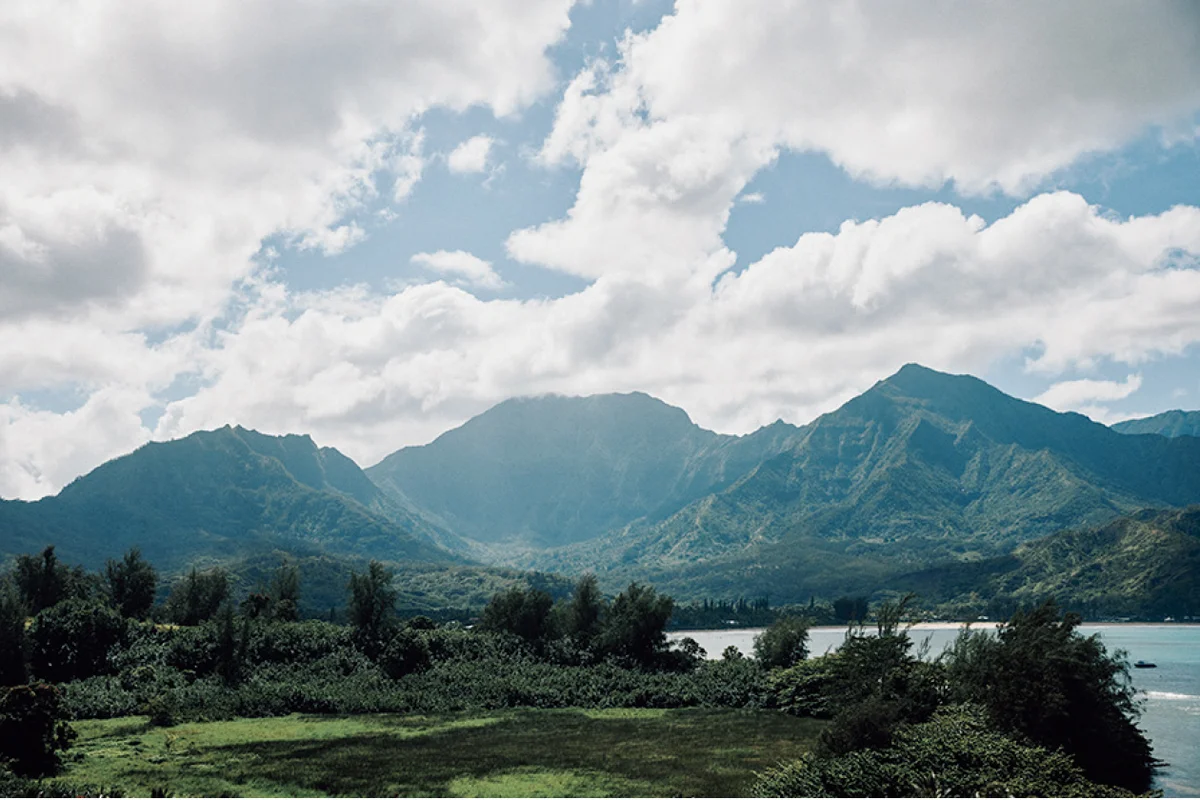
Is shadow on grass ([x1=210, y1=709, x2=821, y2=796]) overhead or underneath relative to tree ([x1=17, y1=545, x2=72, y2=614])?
underneath

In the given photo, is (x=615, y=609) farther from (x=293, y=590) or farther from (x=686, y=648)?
(x=293, y=590)

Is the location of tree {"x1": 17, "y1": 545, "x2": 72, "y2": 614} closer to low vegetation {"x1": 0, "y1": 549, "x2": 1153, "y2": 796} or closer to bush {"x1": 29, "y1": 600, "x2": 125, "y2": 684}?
low vegetation {"x1": 0, "y1": 549, "x2": 1153, "y2": 796}

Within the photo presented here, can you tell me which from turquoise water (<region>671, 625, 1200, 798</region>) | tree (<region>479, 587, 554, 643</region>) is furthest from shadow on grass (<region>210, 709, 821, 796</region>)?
tree (<region>479, 587, 554, 643</region>)

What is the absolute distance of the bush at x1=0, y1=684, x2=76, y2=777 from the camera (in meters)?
34.5

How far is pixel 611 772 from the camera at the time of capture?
39.0 m

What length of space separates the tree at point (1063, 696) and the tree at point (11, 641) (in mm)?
65634

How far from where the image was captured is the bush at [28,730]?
34.5 meters

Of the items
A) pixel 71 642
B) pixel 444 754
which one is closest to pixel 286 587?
pixel 71 642

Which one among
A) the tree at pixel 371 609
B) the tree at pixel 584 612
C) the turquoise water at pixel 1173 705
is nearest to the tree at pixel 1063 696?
the turquoise water at pixel 1173 705

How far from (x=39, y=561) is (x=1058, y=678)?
99571 millimetres

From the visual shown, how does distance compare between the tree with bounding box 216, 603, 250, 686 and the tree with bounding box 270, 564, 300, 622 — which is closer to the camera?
the tree with bounding box 216, 603, 250, 686

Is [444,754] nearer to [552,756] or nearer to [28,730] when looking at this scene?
[552,756]

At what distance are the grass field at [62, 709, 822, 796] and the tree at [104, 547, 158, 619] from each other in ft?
162

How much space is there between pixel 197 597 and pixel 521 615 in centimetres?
→ 4030
